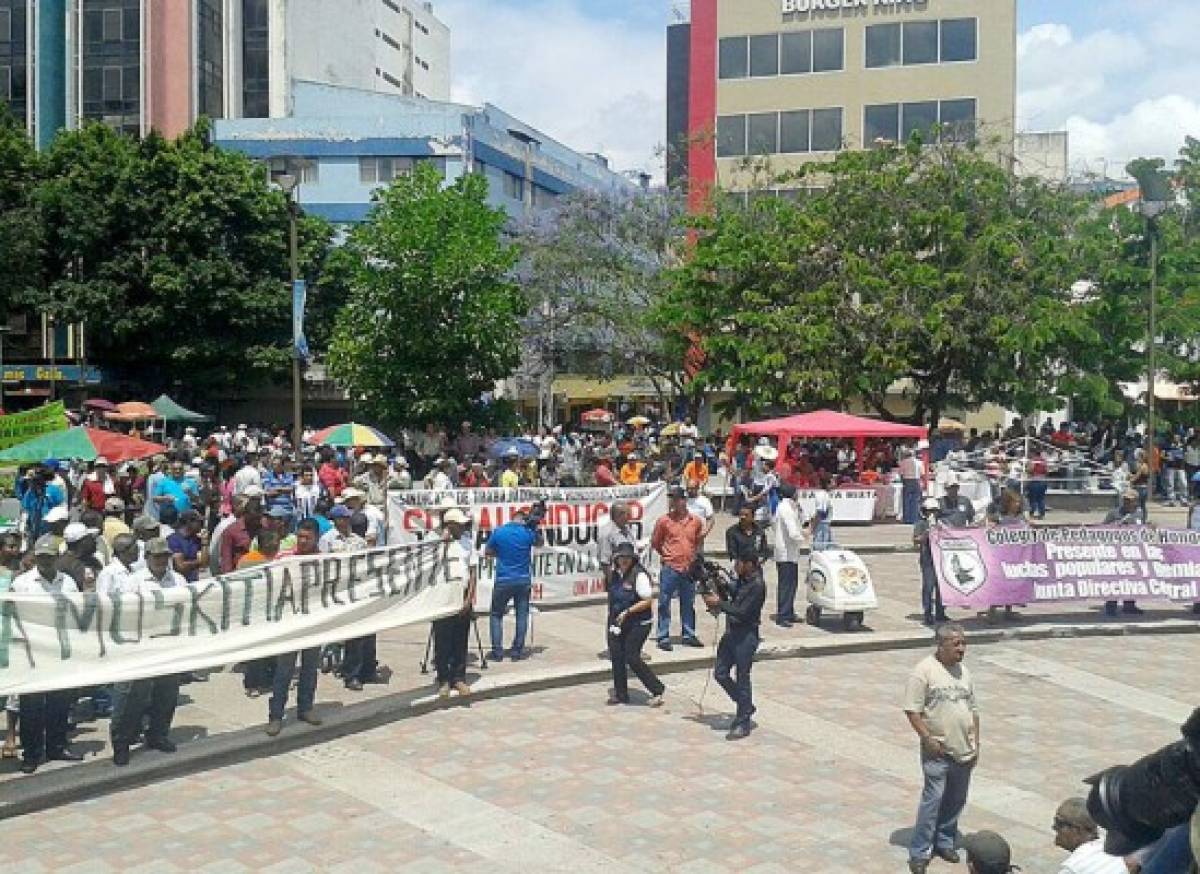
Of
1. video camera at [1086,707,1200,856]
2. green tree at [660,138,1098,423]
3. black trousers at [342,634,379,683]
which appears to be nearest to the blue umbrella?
green tree at [660,138,1098,423]

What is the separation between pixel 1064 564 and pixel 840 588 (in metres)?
2.93

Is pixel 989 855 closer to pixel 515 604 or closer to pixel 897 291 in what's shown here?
pixel 515 604

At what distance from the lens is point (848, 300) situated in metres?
31.2

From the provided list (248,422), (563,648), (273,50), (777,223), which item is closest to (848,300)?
(777,223)

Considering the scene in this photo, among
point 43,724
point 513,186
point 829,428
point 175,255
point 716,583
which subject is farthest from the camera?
point 513,186

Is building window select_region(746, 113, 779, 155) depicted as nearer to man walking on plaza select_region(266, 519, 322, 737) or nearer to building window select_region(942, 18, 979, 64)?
building window select_region(942, 18, 979, 64)

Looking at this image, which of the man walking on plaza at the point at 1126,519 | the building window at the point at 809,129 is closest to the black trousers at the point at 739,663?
the man walking on plaza at the point at 1126,519

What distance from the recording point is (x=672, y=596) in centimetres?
1398

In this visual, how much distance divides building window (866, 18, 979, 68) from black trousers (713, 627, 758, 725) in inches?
1621

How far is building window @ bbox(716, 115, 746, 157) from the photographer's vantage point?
49.3 meters

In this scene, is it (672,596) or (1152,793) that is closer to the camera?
(1152,793)

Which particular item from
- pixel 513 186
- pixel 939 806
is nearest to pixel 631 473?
pixel 939 806

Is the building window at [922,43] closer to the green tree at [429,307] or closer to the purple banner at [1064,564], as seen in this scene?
the green tree at [429,307]

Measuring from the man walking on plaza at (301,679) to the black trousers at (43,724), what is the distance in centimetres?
148
